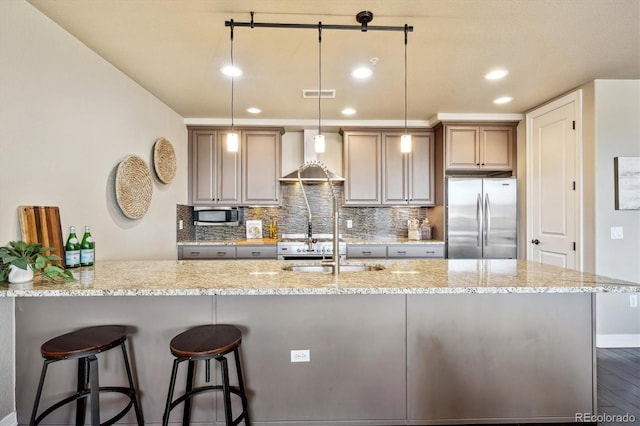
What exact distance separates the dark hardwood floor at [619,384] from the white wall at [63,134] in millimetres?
3622

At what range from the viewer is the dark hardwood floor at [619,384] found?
1970 mm

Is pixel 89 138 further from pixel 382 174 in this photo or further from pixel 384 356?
pixel 382 174

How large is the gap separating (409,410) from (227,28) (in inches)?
104

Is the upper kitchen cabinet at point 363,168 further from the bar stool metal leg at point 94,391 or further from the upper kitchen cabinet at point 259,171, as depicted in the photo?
the bar stool metal leg at point 94,391

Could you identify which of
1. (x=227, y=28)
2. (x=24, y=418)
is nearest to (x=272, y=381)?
(x=24, y=418)

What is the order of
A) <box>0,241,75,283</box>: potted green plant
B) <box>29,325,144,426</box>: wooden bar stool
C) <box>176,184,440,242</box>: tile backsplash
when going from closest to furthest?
<box>29,325,144,426</box>: wooden bar stool < <box>0,241,75,283</box>: potted green plant < <box>176,184,440,242</box>: tile backsplash

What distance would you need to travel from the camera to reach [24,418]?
1.70 meters

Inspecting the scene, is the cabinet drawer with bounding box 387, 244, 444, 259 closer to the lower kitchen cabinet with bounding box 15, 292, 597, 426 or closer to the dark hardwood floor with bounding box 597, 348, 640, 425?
the dark hardwood floor with bounding box 597, 348, 640, 425

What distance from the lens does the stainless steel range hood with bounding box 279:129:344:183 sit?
13.3 ft

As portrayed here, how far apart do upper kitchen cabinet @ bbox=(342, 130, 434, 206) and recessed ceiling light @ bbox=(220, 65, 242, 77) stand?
176 centimetres

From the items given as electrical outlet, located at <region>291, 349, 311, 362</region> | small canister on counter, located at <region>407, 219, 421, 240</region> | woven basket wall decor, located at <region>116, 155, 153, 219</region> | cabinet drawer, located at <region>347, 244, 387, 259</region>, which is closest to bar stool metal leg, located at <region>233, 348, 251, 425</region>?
electrical outlet, located at <region>291, 349, 311, 362</region>

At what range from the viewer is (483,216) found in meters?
3.75

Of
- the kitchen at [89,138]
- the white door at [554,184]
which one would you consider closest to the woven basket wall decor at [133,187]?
the kitchen at [89,138]

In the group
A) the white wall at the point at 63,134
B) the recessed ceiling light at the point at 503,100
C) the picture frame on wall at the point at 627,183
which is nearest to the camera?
the white wall at the point at 63,134
